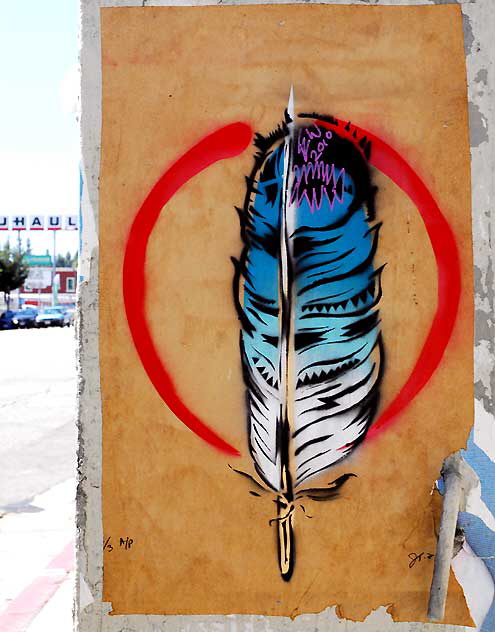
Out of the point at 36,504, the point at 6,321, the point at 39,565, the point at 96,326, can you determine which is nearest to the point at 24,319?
the point at 6,321

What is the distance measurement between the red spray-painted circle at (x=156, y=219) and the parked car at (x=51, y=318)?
146 feet

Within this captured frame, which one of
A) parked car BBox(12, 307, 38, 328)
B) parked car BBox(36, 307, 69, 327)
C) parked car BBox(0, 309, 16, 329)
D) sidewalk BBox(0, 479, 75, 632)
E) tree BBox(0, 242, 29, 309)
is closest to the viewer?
sidewalk BBox(0, 479, 75, 632)

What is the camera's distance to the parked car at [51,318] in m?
46.0

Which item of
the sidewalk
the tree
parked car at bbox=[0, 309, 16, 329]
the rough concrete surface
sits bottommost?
the sidewalk

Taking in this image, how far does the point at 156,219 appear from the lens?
281 centimetres

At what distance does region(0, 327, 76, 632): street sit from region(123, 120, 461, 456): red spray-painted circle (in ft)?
1.03

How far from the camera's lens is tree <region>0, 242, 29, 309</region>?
5347 cm

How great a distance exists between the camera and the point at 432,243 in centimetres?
276

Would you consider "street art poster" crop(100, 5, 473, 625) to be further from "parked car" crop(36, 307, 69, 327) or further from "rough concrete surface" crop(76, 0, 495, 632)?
"parked car" crop(36, 307, 69, 327)

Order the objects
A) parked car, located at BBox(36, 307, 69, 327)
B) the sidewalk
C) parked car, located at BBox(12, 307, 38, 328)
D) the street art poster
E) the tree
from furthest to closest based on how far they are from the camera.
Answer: the tree < parked car, located at BBox(36, 307, 69, 327) < parked car, located at BBox(12, 307, 38, 328) < the sidewalk < the street art poster

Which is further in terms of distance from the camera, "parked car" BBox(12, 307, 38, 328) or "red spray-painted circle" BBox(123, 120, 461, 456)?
"parked car" BBox(12, 307, 38, 328)

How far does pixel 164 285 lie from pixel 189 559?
961 millimetres

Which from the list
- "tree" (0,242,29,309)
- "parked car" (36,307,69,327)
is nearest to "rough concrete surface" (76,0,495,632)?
"parked car" (36,307,69,327)

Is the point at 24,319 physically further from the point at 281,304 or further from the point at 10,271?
the point at 281,304
